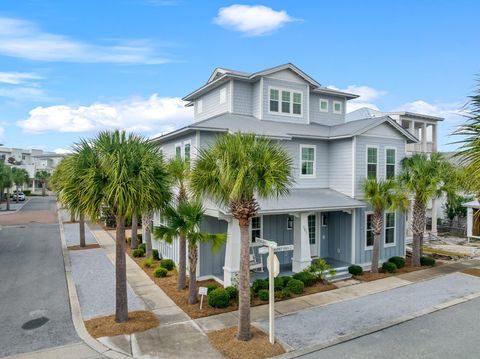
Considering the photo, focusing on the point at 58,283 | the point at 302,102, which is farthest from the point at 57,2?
the point at 302,102

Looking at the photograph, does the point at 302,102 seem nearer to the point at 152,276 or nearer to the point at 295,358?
the point at 152,276

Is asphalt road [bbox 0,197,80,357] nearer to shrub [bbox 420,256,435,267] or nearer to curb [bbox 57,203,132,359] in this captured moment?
curb [bbox 57,203,132,359]

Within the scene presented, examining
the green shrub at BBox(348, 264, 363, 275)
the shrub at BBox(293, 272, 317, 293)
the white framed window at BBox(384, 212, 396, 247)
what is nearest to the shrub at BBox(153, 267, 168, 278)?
the shrub at BBox(293, 272, 317, 293)

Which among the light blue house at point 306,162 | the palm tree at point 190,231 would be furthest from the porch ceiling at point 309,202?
the palm tree at point 190,231

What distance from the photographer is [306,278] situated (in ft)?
46.8

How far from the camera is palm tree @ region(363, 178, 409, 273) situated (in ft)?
52.2

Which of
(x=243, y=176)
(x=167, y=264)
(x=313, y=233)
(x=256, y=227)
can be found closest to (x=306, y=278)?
(x=256, y=227)

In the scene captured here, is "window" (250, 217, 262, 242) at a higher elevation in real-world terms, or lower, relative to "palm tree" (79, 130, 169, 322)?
lower

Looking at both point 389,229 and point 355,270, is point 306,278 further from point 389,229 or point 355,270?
point 389,229

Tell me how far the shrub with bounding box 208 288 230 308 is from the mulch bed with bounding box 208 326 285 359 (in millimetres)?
1682

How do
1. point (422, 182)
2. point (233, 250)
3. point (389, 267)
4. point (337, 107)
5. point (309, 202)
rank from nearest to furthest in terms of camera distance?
point (233, 250), point (309, 202), point (389, 267), point (422, 182), point (337, 107)

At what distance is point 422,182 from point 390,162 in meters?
2.11

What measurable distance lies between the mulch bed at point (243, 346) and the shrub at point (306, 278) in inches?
183

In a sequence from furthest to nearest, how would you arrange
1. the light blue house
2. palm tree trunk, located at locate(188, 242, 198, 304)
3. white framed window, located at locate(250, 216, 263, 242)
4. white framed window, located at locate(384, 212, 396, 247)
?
white framed window, located at locate(384, 212, 396, 247) → white framed window, located at locate(250, 216, 263, 242) → the light blue house → palm tree trunk, located at locate(188, 242, 198, 304)
